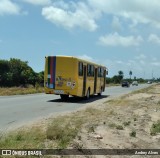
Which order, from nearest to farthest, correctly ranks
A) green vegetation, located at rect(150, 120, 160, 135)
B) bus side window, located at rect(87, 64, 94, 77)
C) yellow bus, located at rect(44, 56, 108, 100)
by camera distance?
green vegetation, located at rect(150, 120, 160, 135) → yellow bus, located at rect(44, 56, 108, 100) → bus side window, located at rect(87, 64, 94, 77)

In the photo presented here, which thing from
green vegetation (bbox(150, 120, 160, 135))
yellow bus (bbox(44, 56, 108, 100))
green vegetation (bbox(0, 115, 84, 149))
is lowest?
green vegetation (bbox(150, 120, 160, 135))

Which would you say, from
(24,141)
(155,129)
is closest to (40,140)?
(24,141)

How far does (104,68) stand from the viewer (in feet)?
125

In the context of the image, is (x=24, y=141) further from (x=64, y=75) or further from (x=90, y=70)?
(x=90, y=70)

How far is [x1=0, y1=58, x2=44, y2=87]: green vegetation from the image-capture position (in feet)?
233

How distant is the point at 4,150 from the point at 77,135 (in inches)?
131

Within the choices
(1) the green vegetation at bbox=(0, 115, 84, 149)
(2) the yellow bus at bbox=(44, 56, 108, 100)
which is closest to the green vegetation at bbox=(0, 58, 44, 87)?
(2) the yellow bus at bbox=(44, 56, 108, 100)

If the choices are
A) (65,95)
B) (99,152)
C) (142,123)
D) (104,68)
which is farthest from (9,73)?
(99,152)

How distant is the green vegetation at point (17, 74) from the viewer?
71.0 m

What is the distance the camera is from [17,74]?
73.5m

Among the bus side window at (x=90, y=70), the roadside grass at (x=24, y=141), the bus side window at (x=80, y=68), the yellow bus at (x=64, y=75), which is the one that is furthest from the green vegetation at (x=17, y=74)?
the roadside grass at (x=24, y=141)

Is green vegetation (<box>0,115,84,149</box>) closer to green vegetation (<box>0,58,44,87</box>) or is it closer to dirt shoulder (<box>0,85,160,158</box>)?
dirt shoulder (<box>0,85,160,158</box>)

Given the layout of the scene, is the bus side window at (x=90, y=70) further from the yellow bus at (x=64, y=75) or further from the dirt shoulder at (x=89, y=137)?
the dirt shoulder at (x=89, y=137)

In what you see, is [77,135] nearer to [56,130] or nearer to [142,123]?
[56,130]
